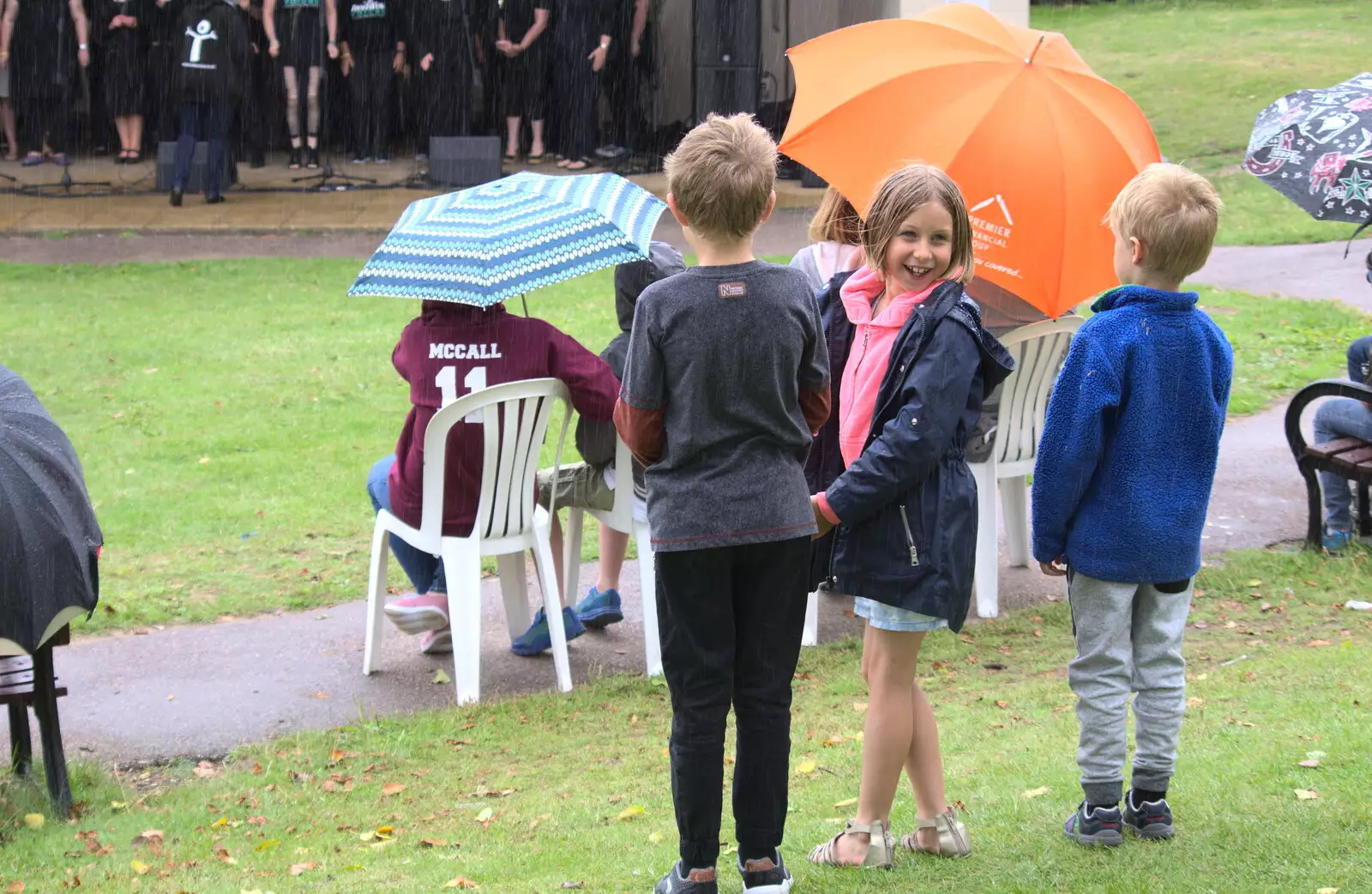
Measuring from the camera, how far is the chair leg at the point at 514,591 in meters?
6.13

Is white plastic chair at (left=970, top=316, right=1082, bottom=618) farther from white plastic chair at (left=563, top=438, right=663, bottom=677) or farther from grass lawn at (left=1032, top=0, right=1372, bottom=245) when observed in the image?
grass lawn at (left=1032, top=0, right=1372, bottom=245)

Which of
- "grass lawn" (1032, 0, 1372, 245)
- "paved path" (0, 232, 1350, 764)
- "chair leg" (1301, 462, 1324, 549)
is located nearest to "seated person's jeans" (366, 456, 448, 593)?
"paved path" (0, 232, 1350, 764)

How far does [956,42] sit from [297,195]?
13.5 m

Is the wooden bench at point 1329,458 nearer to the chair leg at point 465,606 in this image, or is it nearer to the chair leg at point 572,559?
the chair leg at point 572,559

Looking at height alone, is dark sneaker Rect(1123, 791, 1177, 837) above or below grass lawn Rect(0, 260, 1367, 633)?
above

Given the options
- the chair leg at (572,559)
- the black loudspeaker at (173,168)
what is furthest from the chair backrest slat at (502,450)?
the black loudspeaker at (173,168)

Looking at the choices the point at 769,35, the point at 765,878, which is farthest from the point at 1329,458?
the point at 769,35

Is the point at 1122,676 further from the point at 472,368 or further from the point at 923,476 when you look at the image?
the point at 472,368

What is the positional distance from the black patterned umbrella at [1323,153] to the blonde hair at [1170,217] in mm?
2755

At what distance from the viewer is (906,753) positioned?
12.0 feet

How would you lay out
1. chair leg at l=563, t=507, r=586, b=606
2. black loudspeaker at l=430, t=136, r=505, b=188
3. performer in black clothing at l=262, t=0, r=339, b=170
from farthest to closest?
performer in black clothing at l=262, t=0, r=339, b=170 < black loudspeaker at l=430, t=136, r=505, b=188 < chair leg at l=563, t=507, r=586, b=606

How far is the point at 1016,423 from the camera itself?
21.8ft

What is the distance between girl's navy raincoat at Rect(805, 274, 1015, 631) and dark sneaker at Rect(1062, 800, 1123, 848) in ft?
2.14

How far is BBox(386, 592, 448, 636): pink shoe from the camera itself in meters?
5.84
